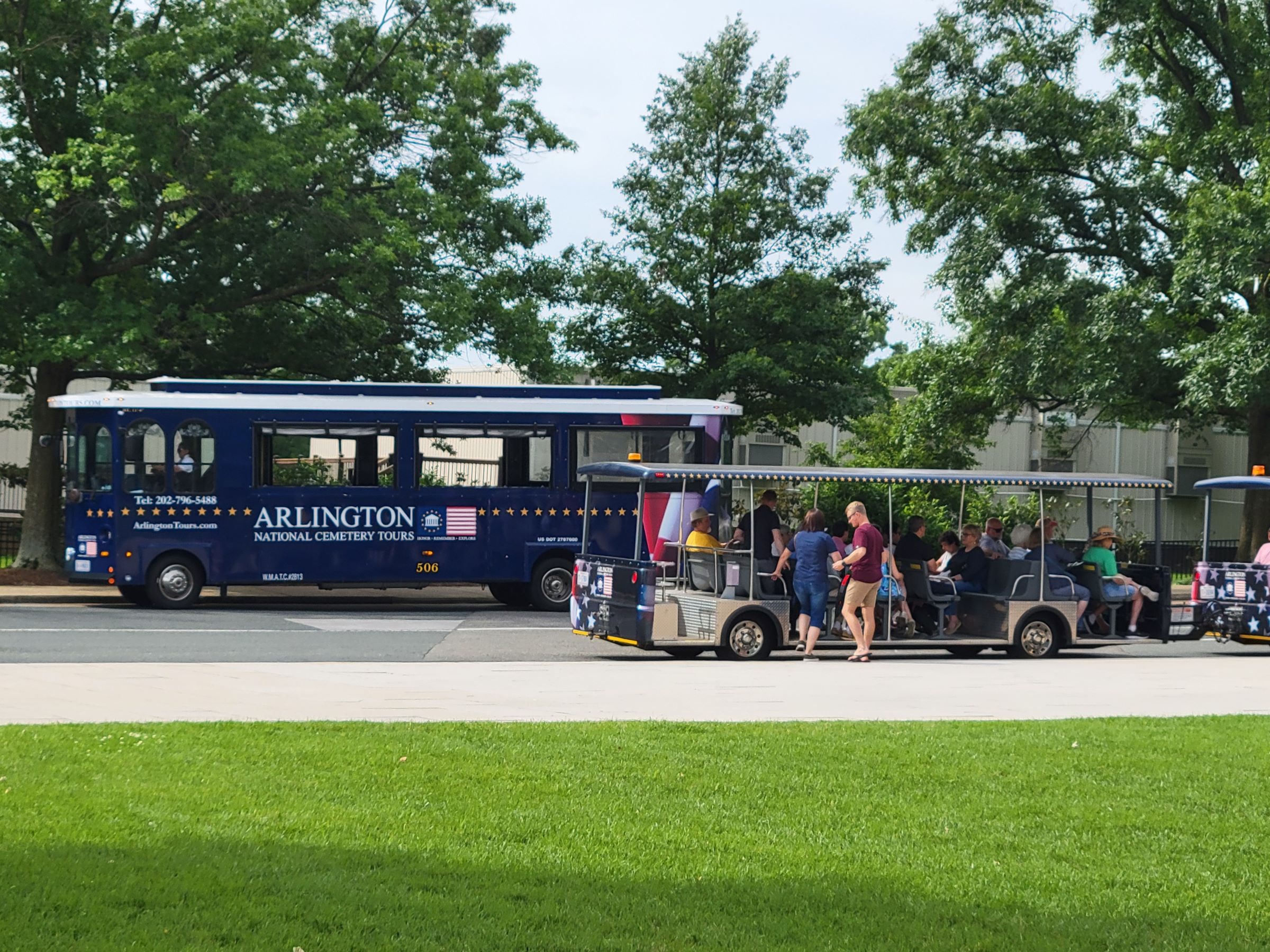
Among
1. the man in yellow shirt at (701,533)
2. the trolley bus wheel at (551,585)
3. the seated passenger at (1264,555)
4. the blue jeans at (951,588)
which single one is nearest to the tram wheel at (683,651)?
the man in yellow shirt at (701,533)

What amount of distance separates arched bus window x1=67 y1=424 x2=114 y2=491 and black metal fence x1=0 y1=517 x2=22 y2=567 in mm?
11255

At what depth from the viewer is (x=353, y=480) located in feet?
74.1

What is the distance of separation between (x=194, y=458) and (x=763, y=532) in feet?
29.8

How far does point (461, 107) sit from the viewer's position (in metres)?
28.4

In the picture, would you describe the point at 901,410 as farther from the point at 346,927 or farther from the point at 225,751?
the point at 346,927

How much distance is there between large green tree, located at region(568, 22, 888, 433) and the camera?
2930cm

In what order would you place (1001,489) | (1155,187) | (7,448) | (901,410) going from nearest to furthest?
(1001,489)
(1155,187)
(901,410)
(7,448)

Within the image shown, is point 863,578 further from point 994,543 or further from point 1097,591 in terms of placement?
point 1097,591

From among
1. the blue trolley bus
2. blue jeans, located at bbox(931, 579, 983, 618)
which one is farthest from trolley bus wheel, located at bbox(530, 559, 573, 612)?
blue jeans, located at bbox(931, 579, 983, 618)

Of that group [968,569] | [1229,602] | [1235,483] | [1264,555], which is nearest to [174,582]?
[968,569]

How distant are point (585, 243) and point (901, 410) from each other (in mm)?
9774

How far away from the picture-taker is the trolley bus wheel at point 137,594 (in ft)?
72.6

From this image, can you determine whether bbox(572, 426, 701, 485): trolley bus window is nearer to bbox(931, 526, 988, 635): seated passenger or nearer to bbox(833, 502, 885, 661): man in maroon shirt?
bbox(931, 526, 988, 635): seated passenger

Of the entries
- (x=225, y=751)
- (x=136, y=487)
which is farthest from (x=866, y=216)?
(x=225, y=751)
